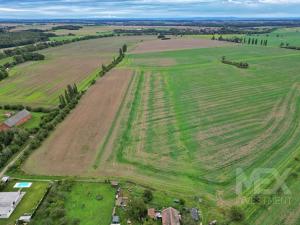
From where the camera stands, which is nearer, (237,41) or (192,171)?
(192,171)

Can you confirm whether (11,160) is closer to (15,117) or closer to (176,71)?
(15,117)

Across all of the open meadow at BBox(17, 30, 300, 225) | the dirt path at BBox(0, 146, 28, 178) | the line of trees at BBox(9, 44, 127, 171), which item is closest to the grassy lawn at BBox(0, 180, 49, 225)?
the open meadow at BBox(17, 30, 300, 225)

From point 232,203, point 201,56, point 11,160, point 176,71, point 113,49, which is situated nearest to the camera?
point 232,203

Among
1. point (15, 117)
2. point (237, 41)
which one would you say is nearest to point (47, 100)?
point (15, 117)

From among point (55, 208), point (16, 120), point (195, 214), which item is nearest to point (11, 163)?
point (16, 120)

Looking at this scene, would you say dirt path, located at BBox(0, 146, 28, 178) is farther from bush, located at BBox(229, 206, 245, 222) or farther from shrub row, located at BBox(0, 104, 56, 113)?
bush, located at BBox(229, 206, 245, 222)

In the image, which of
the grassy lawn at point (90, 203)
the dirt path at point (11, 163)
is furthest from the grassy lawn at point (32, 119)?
the grassy lawn at point (90, 203)
